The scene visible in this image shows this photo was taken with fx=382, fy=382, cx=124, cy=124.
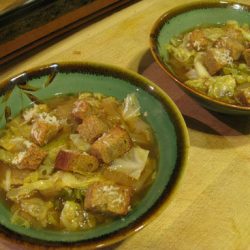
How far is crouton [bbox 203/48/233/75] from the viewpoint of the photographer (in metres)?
1.79

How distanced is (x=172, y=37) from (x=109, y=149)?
0.95 m

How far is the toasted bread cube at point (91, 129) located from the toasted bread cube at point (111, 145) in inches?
1.9

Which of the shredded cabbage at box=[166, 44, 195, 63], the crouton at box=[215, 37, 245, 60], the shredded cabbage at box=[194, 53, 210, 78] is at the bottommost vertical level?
the shredded cabbage at box=[194, 53, 210, 78]

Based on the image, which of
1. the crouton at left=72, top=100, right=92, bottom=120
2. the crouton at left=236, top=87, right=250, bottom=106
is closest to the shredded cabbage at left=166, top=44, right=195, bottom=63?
the crouton at left=236, top=87, right=250, bottom=106

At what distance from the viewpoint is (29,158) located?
1242mm

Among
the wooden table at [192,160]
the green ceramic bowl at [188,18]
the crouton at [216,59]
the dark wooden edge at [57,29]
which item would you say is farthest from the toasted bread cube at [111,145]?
the dark wooden edge at [57,29]

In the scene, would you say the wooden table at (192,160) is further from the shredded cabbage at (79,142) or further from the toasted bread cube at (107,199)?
the shredded cabbage at (79,142)

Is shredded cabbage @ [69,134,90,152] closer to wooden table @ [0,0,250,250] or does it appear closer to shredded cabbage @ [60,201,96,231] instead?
shredded cabbage @ [60,201,96,231]

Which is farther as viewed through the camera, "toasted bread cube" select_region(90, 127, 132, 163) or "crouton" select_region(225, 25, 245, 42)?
"crouton" select_region(225, 25, 245, 42)

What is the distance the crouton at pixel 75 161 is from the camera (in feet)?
4.03

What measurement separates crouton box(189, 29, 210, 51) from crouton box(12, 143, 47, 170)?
107 cm

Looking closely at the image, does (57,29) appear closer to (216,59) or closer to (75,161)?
(216,59)

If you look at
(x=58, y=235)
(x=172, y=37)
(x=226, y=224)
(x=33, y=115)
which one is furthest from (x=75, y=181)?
(x=172, y=37)

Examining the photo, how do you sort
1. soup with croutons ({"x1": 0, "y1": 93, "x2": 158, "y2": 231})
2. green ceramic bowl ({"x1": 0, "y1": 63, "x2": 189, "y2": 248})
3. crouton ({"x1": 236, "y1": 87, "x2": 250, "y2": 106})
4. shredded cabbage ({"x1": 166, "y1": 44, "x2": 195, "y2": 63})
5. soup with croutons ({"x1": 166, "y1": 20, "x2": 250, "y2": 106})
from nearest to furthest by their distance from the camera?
green ceramic bowl ({"x1": 0, "y1": 63, "x2": 189, "y2": 248}), soup with croutons ({"x1": 0, "y1": 93, "x2": 158, "y2": 231}), crouton ({"x1": 236, "y1": 87, "x2": 250, "y2": 106}), soup with croutons ({"x1": 166, "y1": 20, "x2": 250, "y2": 106}), shredded cabbage ({"x1": 166, "y1": 44, "x2": 195, "y2": 63})
